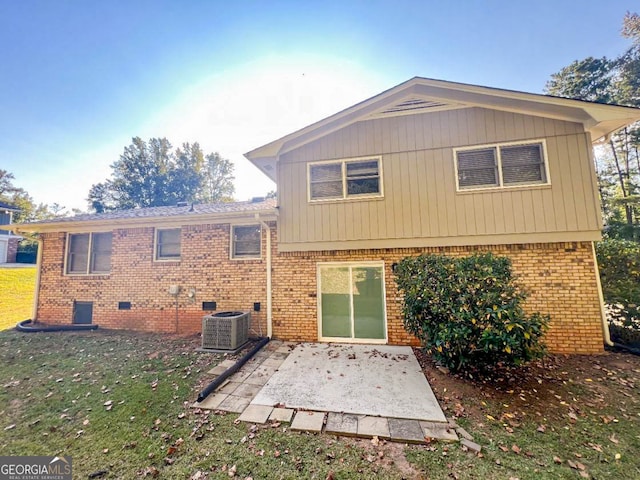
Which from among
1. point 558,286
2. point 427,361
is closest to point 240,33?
point 427,361

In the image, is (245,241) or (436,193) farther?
(245,241)

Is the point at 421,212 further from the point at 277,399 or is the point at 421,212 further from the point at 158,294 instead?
the point at 158,294

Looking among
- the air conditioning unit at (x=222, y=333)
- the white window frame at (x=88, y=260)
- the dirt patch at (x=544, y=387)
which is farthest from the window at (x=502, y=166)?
the white window frame at (x=88, y=260)

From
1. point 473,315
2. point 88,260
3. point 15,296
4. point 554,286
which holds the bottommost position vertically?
point 15,296

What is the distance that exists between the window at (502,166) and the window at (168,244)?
782 cm

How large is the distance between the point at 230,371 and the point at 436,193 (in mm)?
5736

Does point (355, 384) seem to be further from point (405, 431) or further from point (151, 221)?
point (151, 221)

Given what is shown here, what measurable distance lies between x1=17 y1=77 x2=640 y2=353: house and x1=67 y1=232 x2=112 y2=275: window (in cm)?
35

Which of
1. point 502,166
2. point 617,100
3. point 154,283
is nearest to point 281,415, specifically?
point 154,283

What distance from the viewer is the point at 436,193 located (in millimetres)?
5809

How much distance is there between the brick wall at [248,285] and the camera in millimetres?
5270

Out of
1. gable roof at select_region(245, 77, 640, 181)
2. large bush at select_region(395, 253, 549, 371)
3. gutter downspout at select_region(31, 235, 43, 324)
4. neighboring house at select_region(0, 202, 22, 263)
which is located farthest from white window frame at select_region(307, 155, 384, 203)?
neighboring house at select_region(0, 202, 22, 263)

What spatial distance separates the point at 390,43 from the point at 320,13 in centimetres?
225

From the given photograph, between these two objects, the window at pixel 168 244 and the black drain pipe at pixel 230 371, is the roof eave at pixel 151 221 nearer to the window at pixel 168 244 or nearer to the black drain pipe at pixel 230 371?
the window at pixel 168 244
